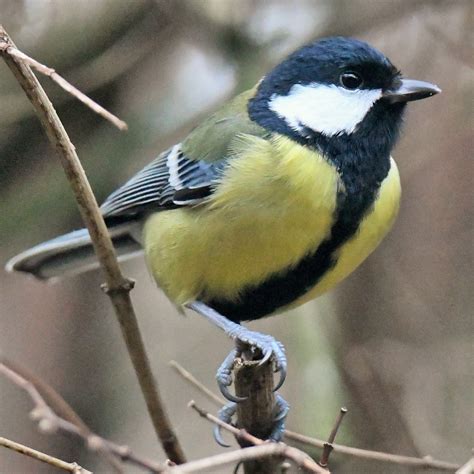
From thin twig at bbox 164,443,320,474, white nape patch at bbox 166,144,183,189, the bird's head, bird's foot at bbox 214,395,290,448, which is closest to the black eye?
the bird's head

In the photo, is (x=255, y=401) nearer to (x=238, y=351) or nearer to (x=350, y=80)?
(x=238, y=351)

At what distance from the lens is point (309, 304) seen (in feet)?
7.79

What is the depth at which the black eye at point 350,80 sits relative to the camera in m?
1.74

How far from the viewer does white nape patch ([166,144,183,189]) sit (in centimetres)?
191

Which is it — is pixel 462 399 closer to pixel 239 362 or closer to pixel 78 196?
pixel 239 362

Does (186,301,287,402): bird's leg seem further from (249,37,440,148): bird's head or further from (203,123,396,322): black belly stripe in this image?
(249,37,440,148): bird's head

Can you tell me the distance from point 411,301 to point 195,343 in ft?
3.20

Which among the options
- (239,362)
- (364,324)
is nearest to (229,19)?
(364,324)

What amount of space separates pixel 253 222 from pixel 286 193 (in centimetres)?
9

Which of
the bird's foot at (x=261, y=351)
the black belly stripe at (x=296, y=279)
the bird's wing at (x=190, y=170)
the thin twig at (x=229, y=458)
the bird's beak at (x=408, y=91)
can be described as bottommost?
the thin twig at (x=229, y=458)

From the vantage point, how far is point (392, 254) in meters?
2.64

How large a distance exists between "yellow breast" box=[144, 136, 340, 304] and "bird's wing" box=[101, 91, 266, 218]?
0.04m

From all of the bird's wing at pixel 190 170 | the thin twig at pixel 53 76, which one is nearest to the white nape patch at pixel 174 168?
the bird's wing at pixel 190 170

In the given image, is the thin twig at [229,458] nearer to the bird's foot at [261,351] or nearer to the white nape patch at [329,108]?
the bird's foot at [261,351]
